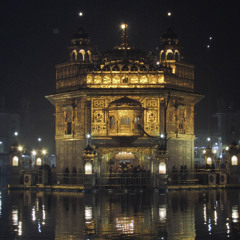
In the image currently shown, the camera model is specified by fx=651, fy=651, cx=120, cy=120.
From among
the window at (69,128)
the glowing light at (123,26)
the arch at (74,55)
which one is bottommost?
the window at (69,128)

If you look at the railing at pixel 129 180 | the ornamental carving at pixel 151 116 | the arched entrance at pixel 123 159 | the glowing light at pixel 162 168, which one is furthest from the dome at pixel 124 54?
the railing at pixel 129 180

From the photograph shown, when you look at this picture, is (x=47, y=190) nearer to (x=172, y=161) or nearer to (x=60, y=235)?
(x=172, y=161)

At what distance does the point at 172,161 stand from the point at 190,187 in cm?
534

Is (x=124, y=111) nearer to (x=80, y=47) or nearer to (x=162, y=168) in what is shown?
(x=162, y=168)

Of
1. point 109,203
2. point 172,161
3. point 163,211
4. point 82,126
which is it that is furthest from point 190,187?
point 163,211

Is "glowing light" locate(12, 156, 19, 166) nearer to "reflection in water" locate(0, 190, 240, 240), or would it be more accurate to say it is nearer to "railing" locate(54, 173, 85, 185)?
"railing" locate(54, 173, 85, 185)

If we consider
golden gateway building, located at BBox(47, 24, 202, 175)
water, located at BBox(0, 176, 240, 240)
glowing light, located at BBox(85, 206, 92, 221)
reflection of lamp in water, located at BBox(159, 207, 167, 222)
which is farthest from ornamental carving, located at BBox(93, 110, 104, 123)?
reflection of lamp in water, located at BBox(159, 207, 167, 222)

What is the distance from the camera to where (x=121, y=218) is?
84.1 ft

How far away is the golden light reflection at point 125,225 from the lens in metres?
21.8

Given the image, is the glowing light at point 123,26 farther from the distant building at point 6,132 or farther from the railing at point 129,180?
the distant building at point 6,132

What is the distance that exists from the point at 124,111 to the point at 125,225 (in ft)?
87.9

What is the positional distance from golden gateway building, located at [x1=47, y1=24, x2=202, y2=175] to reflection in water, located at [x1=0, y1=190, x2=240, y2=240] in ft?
43.5

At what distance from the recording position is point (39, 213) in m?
28.1

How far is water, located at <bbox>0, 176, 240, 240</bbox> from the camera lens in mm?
21094
